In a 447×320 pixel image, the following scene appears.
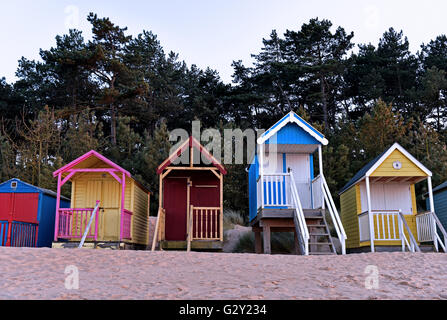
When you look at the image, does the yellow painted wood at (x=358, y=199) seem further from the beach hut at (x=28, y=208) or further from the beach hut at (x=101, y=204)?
the beach hut at (x=28, y=208)

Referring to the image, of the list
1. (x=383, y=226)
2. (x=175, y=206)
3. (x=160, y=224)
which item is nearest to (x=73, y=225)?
(x=160, y=224)

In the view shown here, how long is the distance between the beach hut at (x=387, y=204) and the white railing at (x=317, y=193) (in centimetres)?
168

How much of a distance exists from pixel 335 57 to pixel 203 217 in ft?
79.3

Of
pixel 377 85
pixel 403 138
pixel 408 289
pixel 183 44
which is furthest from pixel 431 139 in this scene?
pixel 183 44

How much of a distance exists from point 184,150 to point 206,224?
274cm

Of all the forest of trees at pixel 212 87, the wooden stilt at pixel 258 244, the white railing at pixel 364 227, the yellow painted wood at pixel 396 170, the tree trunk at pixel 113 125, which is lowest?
the wooden stilt at pixel 258 244

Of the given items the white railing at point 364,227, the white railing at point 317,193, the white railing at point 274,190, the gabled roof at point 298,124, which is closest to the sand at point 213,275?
the white railing at point 274,190

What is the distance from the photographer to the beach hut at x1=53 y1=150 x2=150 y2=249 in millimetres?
15094

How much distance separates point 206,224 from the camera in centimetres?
1520

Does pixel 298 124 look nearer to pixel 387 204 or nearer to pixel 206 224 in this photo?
pixel 387 204

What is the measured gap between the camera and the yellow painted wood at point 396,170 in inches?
601
